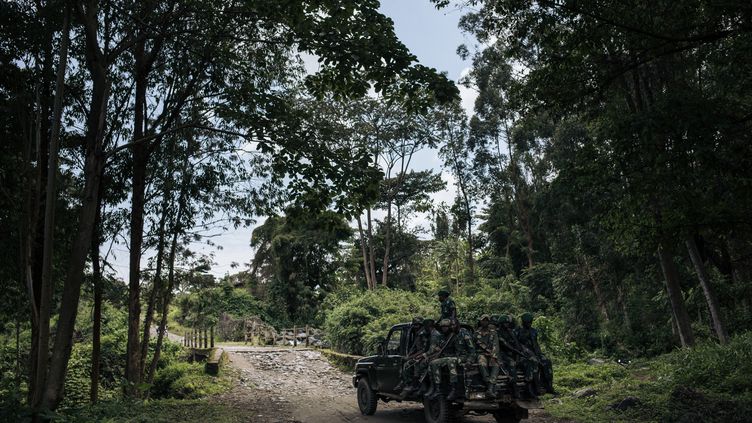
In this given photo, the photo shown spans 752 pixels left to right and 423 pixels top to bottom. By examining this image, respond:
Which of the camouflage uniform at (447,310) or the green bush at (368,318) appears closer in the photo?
the camouflage uniform at (447,310)

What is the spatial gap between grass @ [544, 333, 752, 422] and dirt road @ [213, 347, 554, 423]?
115 centimetres

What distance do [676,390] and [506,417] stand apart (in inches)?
127

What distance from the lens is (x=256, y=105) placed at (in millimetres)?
11250

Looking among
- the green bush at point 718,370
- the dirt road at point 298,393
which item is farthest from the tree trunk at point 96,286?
the green bush at point 718,370

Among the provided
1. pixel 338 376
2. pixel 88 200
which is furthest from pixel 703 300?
pixel 88 200

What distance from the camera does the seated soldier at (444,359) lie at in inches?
345

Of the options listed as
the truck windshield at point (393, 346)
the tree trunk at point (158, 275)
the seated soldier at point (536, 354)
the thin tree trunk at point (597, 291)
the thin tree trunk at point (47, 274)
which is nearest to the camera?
the seated soldier at point (536, 354)

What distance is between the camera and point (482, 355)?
29.1 ft

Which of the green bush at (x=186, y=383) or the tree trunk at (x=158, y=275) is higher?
the tree trunk at (x=158, y=275)

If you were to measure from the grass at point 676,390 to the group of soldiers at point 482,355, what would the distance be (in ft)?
5.46

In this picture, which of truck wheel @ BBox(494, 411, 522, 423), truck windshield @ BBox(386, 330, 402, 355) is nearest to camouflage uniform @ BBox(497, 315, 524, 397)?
truck wheel @ BBox(494, 411, 522, 423)

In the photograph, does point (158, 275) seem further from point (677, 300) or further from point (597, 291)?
point (597, 291)

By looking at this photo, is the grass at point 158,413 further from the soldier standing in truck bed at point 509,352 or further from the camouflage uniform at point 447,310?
the soldier standing in truck bed at point 509,352

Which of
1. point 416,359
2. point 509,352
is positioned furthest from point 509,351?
point 416,359
